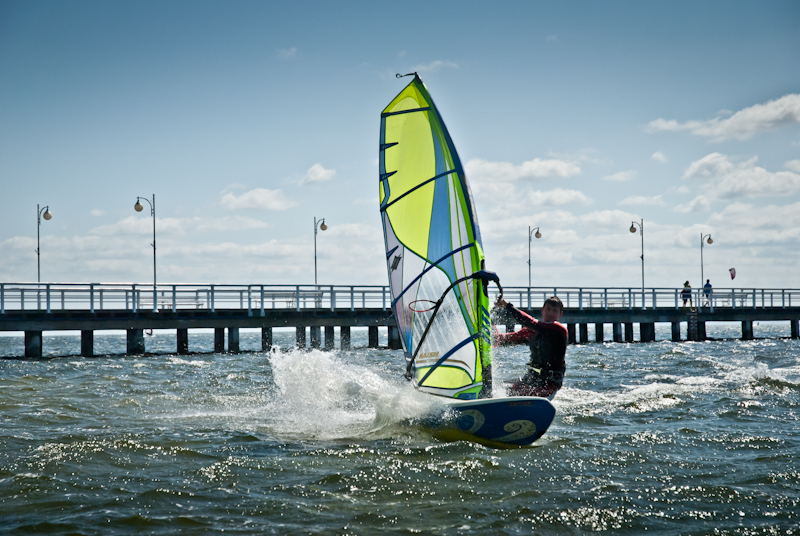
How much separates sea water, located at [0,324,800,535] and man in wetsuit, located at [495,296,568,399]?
46cm

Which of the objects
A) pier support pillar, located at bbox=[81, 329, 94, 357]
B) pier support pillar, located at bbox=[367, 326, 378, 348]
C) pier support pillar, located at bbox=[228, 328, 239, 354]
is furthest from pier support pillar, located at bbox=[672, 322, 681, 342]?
pier support pillar, located at bbox=[81, 329, 94, 357]

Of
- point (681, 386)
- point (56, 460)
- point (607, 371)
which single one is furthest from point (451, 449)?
point (607, 371)

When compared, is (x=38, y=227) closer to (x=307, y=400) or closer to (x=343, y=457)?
(x=307, y=400)

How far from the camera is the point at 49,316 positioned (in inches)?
837

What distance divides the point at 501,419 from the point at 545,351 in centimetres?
110

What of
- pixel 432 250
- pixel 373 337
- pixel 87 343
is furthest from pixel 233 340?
pixel 432 250

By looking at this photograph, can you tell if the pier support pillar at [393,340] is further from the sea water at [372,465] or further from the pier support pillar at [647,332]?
the sea water at [372,465]

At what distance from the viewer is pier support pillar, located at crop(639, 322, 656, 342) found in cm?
3230

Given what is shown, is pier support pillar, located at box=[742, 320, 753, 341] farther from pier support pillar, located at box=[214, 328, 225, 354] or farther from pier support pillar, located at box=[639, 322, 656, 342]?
pier support pillar, located at box=[214, 328, 225, 354]

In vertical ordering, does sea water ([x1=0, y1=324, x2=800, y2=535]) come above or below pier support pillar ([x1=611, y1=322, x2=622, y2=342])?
above

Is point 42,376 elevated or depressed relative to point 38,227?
depressed

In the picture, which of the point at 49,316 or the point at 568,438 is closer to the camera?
the point at 568,438

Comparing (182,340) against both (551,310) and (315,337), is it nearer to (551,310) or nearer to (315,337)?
(315,337)

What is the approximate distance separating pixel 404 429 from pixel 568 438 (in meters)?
1.86
